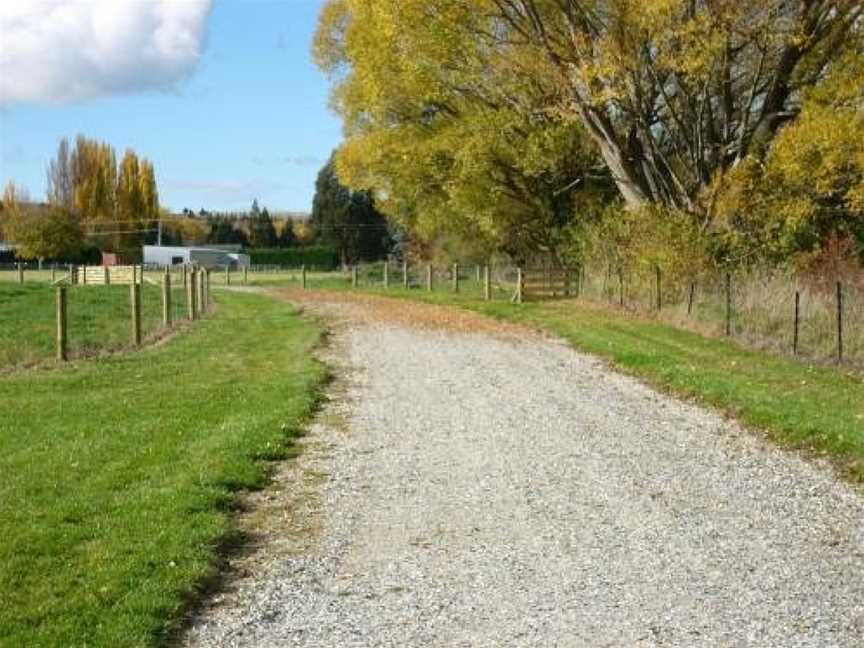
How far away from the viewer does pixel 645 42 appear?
26906 millimetres

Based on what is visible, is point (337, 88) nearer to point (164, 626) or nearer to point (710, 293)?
point (710, 293)

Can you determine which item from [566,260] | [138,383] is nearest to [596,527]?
[138,383]

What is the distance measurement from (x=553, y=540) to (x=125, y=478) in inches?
148

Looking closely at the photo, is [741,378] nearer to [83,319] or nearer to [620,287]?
[620,287]

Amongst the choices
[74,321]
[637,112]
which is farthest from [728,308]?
[74,321]

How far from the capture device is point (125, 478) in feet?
29.5

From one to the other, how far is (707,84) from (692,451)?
18842 millimetres

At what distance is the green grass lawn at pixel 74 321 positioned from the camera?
21.2m

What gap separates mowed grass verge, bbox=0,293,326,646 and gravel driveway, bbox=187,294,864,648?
1.45 ft

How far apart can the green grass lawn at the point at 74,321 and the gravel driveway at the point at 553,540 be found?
1014 centimetres

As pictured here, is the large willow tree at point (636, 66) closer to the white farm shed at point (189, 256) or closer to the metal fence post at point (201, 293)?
the metal fence post at point (201, 293)

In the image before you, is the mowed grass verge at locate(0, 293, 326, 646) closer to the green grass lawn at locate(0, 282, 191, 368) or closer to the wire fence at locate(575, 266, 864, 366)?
the green grass lawn at locate(0, 282, 191, 368)

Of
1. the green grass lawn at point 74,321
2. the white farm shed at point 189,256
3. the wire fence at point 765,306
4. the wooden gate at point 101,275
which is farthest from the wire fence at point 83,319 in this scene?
the white farm shed at point 189,256

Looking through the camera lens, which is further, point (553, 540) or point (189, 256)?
point (189, 256)
